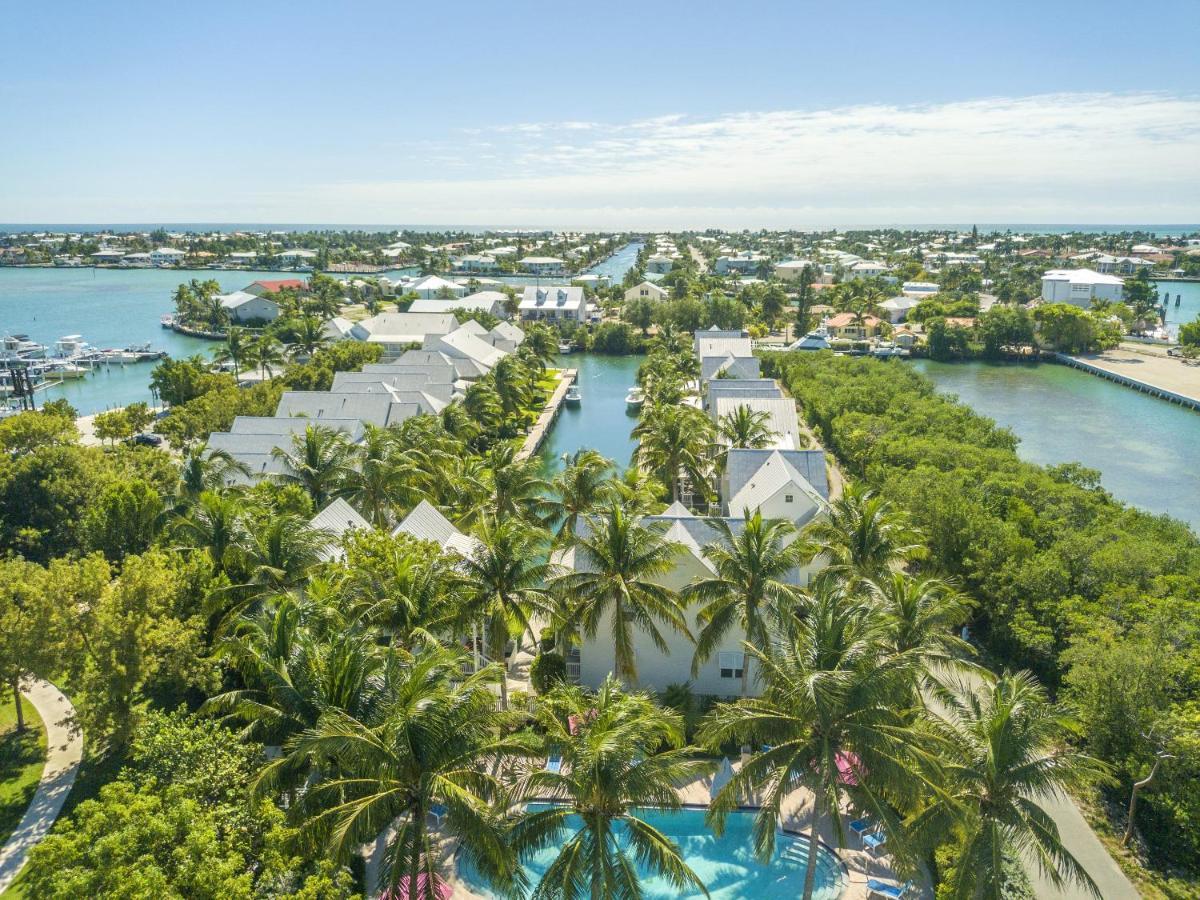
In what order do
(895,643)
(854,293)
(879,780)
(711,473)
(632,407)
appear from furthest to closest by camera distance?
(854,293) → (632,407) → (711,473) → (895,643) → (879,780)

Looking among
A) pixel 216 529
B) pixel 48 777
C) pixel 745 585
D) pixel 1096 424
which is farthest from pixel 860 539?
pixel 1096 424

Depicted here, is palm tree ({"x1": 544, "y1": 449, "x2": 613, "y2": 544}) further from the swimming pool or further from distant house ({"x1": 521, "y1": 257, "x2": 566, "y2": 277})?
distant house ({"x1": 521, "y1": 257, "x2": 566, "y2": 277})

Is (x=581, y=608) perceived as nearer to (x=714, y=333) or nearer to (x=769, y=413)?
(x=769, y=413)

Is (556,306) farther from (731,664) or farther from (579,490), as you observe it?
(731,664)

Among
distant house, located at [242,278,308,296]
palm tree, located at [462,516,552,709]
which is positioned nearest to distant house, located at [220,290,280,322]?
distant house, located at [242,278,308,296]

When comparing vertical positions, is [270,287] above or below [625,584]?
above

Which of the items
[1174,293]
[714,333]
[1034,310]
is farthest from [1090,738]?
[1174,293]
